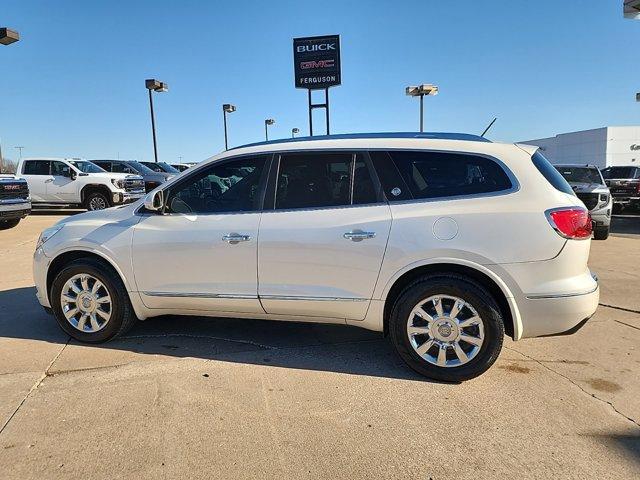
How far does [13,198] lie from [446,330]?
1261 centimetres

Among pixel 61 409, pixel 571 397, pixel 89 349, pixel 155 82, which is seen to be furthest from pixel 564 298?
pixel 155 82

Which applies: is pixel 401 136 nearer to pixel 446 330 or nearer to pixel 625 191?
pixel 446 330

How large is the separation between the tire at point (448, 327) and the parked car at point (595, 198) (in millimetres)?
7868

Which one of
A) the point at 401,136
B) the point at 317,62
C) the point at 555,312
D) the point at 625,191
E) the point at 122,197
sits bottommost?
the point at 555,312

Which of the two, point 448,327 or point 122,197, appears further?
point 122,197

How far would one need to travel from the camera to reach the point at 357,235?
3.54 meters

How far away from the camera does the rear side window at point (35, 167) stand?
1580cm

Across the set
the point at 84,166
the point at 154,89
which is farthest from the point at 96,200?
the point at 154,89

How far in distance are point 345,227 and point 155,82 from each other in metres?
24.1

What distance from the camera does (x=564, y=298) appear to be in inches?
131

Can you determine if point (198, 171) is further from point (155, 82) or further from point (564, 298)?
point (155, 82)

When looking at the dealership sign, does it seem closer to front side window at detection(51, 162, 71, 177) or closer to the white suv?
front side window at detection(51, 162, 71, 177)

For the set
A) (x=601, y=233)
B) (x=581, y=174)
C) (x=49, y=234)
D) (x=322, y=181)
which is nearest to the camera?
(x=322, y=181)

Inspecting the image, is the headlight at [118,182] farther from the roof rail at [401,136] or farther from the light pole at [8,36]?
the roof rail at [401,136]
